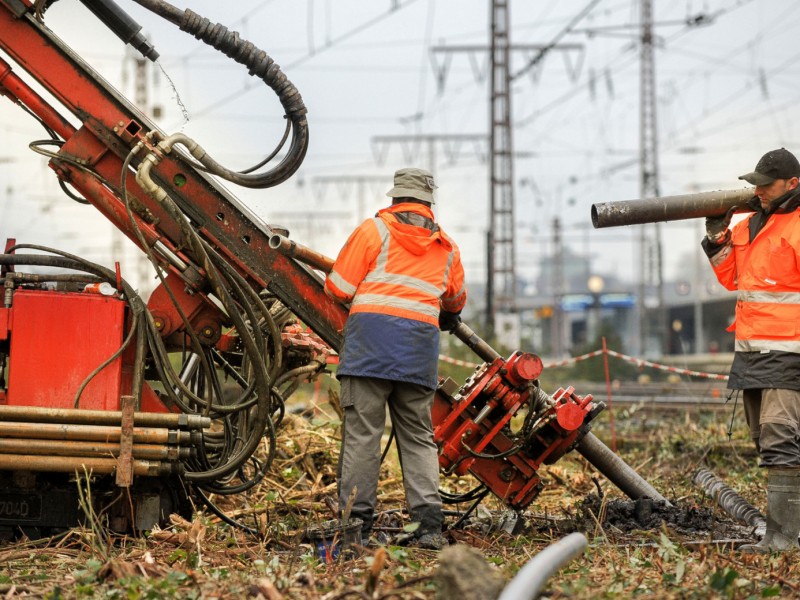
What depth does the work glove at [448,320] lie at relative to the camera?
225 inches

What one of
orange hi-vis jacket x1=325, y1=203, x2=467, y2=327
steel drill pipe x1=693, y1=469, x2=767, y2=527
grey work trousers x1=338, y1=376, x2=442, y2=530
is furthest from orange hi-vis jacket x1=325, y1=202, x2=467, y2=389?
steel drill pipe x1=693, y1=469, x2=767, y2=527

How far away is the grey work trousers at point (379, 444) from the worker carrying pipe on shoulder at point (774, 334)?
1.61 meters

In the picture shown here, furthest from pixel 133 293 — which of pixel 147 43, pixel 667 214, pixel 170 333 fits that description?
pixel 667 214

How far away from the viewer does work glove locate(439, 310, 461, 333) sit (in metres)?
5.70

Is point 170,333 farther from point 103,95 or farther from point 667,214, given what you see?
point 667,214

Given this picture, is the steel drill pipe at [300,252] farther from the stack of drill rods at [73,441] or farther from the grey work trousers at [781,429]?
the grey work trousers at [781,429]

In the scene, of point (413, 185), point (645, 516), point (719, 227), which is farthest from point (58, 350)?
point (719, 227)

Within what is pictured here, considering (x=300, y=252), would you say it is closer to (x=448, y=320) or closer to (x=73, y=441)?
(x=448, y=320)

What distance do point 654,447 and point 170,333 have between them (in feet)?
18.6

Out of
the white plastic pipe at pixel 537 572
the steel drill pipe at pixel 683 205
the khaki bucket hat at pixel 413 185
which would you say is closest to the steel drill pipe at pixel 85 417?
the khaki bucket hat at pixel 413 185

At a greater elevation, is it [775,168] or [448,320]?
[775,168]

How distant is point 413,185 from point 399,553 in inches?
78.6

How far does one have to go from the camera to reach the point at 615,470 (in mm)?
6141

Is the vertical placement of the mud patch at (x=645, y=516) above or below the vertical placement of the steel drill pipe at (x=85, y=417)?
below
